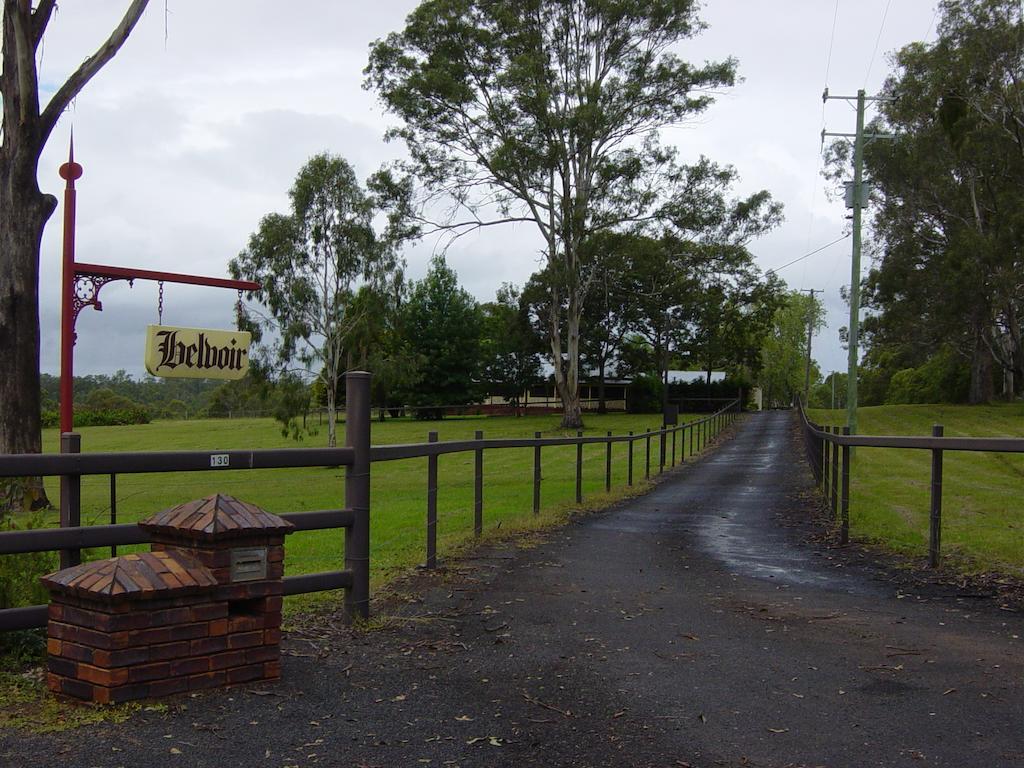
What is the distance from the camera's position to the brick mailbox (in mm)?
4199

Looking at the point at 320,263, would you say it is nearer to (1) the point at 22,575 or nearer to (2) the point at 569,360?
(2) the point at 569,360

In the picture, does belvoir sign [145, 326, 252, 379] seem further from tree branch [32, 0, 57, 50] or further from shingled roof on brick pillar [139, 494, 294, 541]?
tree branch [32, 0, 57, 50]

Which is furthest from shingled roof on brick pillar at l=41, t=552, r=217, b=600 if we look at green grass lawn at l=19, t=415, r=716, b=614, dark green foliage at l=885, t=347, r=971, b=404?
dark green foliage at l=885, t=347, r=971, b=404

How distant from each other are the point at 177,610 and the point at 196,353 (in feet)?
11.8

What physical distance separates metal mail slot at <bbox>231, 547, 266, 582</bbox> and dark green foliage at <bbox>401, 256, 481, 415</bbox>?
235ft

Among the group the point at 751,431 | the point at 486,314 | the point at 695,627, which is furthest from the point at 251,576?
the point at 486,314

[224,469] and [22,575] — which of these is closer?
[22,575]

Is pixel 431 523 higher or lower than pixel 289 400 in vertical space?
lower

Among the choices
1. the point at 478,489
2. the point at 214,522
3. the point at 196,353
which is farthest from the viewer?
the point at 478,489

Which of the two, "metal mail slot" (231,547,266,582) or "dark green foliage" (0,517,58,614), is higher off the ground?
"metal mail slot" (231,547,266,582)

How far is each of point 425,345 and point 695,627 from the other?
72.6 m

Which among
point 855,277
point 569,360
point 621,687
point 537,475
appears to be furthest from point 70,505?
point 569,360

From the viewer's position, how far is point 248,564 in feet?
15.3

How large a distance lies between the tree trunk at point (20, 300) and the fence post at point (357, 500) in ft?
16.4
